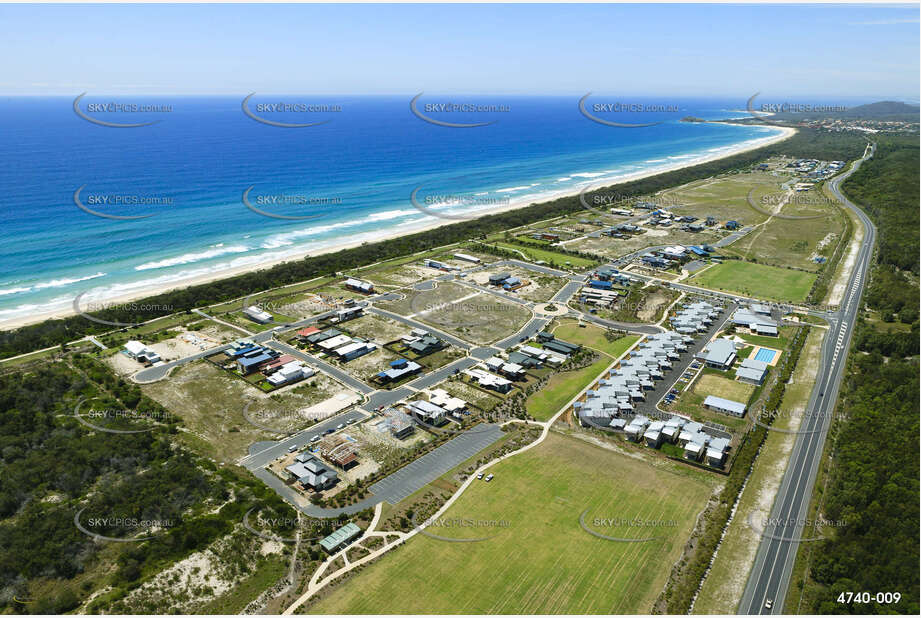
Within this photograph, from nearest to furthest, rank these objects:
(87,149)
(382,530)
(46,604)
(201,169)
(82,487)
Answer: (46,604)
(382,530)
(82,487)
(201,169)
(87,149)

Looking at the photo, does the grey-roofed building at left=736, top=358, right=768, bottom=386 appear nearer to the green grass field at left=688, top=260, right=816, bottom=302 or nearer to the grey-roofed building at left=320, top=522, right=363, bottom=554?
the green grass field at left=688, top=260, right=816, bottom=302

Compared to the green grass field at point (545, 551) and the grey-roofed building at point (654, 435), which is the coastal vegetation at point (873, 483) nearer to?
the green grass field at point (545, 551)

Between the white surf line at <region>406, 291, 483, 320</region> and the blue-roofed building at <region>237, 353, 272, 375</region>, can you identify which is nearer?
the blue-roofed building at <region>237, 353, 272, 375</region>

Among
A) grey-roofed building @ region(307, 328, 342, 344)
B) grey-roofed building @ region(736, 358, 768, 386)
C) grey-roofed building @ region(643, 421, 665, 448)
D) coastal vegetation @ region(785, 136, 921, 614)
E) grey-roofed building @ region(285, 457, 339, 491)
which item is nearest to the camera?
coastal vegetation @ region(785, 136, 921, 614)

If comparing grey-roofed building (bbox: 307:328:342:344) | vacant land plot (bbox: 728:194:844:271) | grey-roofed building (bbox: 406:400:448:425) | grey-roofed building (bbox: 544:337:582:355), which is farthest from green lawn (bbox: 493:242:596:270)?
grey-roofed building (bbox: 406:400:448:425)

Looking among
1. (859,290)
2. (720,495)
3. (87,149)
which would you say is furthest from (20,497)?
(87,149)

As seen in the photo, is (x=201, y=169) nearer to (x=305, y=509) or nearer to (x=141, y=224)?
(x=141, y=224)
